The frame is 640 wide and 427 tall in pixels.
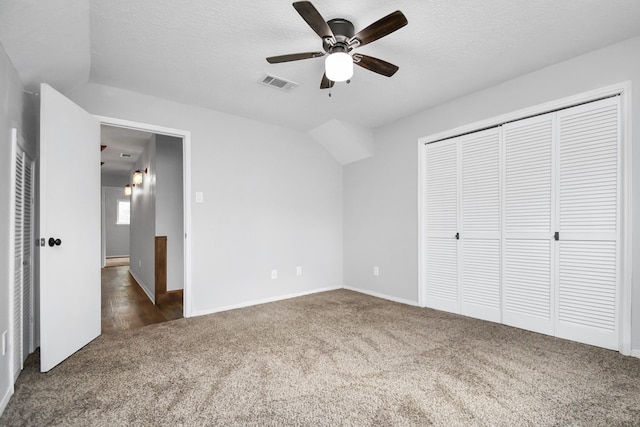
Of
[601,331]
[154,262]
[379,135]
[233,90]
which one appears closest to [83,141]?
[233,90]

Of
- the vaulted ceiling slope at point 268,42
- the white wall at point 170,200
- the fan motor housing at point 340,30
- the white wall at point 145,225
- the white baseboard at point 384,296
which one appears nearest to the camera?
the vaulted ceiling slope at point 268,42

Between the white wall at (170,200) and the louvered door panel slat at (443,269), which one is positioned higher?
the white wall at (170,200)

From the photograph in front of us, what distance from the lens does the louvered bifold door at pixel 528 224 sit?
9.37 ft

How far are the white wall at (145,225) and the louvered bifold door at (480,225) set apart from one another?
4.08 m

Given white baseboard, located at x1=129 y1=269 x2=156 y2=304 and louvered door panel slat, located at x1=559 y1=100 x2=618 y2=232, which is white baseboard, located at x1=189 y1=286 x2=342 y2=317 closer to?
white baseboard, located at x1=129 y1=269 x2=156 y2=304

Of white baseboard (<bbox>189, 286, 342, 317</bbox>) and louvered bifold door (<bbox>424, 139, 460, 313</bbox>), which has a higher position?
louvered bifold door (<bbox>424, 139, 460, 313</bbox>)

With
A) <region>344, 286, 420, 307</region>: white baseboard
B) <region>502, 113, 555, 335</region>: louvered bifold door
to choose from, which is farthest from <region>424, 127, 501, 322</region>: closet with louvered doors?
<region>344, 286, 420, 307</region>: white baseboard

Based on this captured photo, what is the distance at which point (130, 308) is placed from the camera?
397 centimetres

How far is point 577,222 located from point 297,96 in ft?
9.47

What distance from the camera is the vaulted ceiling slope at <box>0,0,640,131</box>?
78.4 inches

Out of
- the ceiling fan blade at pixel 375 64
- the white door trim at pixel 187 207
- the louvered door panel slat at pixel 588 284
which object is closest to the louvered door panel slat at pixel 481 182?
the louvered door panel slat at pixel 588 284

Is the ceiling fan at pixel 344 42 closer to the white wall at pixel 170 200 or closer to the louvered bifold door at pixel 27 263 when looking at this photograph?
the louvered bifold door at pixel 27 263

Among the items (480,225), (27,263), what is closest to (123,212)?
(27,263)

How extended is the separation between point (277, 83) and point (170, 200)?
2.53 metres
